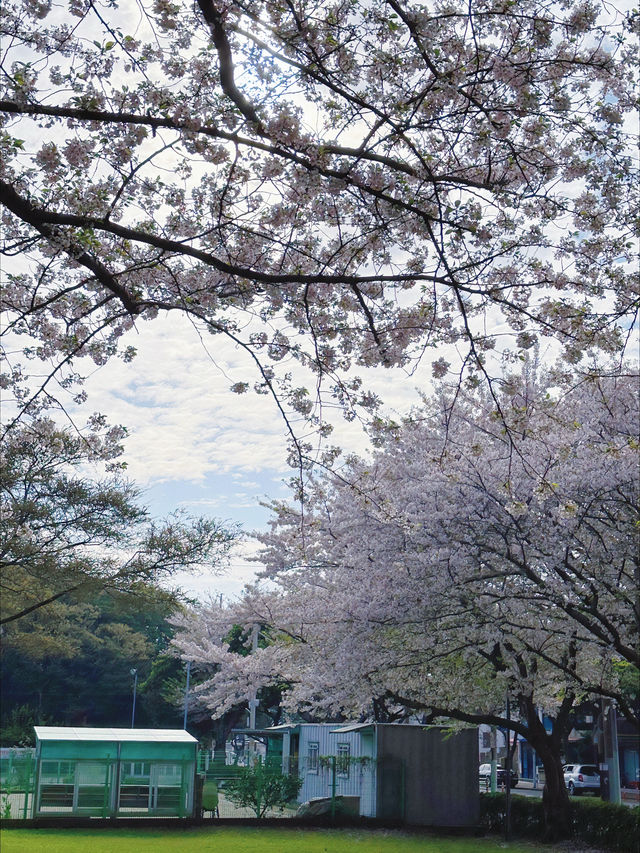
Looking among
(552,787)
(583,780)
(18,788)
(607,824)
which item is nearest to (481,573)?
(607,824)

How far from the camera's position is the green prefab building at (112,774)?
707 inches

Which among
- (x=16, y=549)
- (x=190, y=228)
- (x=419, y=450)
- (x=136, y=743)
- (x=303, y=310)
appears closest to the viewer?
(x=190, y=228)

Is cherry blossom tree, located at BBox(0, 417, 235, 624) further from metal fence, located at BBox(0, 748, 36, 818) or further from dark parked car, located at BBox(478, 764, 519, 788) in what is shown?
dark parked car, located at BBox(478, 764, 519, 788)

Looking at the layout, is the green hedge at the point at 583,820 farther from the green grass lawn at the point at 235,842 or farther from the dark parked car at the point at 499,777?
the dark parked car at the point at 499,777

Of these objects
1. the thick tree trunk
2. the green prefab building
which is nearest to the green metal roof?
the green prefab building

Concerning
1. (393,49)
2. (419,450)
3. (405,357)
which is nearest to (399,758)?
(419,450)

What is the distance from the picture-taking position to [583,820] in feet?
52.5

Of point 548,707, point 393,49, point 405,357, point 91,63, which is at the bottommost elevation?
point 548,707

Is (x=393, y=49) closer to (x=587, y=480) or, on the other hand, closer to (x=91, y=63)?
(x=91, y=63)

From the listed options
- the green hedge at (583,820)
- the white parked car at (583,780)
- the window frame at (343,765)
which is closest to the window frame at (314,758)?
the window frame at (343,765)

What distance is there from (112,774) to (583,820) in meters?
9.51

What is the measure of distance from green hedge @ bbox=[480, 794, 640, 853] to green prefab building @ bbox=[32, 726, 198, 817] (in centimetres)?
665

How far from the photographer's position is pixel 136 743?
61.6ft

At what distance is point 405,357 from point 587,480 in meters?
5.68
